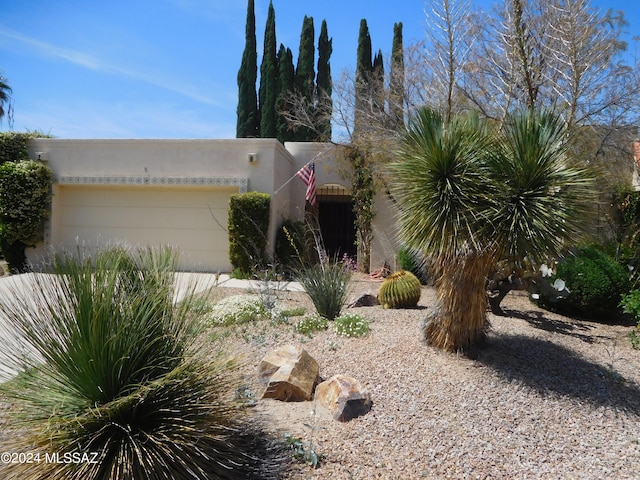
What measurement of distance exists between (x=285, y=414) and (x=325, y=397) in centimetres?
42

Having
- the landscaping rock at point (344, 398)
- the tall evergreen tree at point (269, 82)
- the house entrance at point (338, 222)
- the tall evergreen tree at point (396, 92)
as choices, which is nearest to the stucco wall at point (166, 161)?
the house entrance at point (338, 222)

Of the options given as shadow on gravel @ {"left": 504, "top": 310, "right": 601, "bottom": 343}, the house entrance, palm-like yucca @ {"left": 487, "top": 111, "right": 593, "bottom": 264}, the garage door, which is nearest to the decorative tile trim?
the garage door

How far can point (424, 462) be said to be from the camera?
3506mm

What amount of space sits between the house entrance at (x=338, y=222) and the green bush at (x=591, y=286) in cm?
792

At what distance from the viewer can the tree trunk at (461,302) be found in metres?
5.25

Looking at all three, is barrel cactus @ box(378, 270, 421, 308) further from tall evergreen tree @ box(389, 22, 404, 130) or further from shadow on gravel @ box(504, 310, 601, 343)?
tall evergreen tree @ box(389, 22, 404, 130)

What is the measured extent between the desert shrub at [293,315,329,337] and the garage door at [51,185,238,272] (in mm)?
7824

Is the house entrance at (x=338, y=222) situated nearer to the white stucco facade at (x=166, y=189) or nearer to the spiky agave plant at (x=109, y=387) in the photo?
the white stucco facade at (x=166, y=189)

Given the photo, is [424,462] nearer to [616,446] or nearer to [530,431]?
[530,431]

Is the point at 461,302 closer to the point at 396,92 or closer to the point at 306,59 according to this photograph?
the point at 396,92

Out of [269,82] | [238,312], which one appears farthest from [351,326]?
[269,82]

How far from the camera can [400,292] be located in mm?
7988

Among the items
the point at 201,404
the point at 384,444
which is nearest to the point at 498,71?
the point at 384,444

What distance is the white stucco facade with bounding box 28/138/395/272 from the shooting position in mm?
13477
